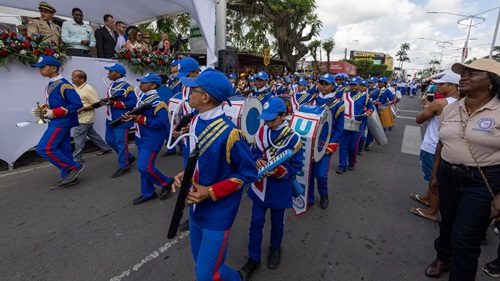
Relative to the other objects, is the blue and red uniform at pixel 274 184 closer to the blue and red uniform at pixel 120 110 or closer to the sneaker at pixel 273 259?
the sneaker at pixel 273 259

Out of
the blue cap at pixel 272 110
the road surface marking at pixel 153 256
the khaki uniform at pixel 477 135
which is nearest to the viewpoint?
the khaki uniform at pixel 477 135

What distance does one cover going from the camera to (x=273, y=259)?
2.81 metres

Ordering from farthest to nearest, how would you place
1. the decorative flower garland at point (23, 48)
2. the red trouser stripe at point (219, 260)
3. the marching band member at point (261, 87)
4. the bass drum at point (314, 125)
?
the marching band member at point (261, 87) < the decorative flower garland at point (23, 48) < the bass drum at point (314, 125) < the red trouser stripe at point (219, 260)

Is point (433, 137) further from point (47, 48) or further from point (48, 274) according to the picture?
point (47, 48)

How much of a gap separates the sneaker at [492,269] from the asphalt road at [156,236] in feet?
0.83

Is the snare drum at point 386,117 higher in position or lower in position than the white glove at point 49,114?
lower

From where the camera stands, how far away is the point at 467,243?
7.04ft

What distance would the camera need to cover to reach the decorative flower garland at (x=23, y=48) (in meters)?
5.05

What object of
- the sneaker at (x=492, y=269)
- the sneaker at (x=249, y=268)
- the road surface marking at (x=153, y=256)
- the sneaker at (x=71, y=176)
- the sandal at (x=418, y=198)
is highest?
the sneaker at (x=71, y=176)

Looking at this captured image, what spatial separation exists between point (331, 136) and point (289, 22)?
2124 centimetres

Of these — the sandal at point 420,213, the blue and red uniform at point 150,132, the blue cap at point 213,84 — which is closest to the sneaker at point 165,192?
the blue and red uniform at point 150,132

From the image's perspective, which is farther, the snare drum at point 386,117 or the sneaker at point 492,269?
the snare drum at point 386,117

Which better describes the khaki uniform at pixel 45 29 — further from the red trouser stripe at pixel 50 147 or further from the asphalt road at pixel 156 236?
the asphalt road at pixel 156 236

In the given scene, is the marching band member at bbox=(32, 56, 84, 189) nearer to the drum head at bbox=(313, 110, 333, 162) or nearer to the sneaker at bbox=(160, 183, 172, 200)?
the sneaker at bbox=(160, 183, 172, 200)
